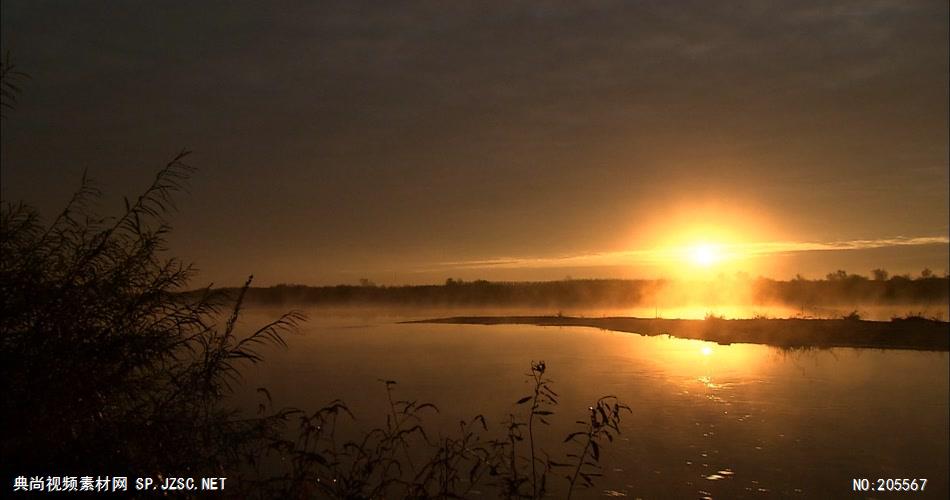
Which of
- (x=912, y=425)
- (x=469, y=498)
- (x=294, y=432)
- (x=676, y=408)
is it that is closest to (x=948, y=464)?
(x=912, y=425)

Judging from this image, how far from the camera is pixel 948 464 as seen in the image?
11.3 meters

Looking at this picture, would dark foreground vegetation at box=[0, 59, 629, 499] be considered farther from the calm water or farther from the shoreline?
the shoreline

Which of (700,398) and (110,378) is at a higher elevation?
(110,378)

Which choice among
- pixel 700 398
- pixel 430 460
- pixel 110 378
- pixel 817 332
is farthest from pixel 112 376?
pixel 817 332

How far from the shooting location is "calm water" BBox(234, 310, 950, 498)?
10.6 metres

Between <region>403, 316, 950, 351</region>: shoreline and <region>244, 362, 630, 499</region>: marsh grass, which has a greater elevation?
<region>403, 316, 950, 351</region>: shoreline

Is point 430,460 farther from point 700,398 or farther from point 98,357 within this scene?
point 700,398

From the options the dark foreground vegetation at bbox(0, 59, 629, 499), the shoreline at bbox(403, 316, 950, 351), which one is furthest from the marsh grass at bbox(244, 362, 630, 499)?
the shoreline at bbox(403, 316, 950, 351)

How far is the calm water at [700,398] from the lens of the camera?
1064 cm

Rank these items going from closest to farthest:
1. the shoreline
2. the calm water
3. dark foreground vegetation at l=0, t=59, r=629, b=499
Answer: dark foreground vegetation at l=0, t=59, r=629, b=499, the calm water, the shoreline

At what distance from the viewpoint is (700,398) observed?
16547 millimetres

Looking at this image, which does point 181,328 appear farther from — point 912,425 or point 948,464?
point 912,425

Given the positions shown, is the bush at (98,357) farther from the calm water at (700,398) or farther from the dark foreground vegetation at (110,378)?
the calm water at (700,398)

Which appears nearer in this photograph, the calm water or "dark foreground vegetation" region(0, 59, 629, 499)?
"dark foreground vegetation" region(0, 59, 629, 499)
